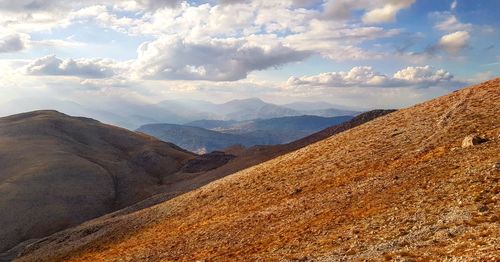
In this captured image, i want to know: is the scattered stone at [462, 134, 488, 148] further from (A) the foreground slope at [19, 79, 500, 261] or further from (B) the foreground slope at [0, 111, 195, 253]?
(B) the foreground slope at [0, 111, 195, 253]

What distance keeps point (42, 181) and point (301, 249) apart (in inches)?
3875

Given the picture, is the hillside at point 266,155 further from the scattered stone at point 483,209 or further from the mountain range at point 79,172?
the scattered stone at point 483,209

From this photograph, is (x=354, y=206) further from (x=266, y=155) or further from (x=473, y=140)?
(x=266, y=155)

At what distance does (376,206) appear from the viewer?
108ft

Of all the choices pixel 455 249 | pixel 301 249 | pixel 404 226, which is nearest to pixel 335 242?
pixel 301 249

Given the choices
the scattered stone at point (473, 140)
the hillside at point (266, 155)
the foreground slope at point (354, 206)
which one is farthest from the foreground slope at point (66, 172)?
the scattered stone at point (473, 140)

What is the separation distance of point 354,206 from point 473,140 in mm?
13830

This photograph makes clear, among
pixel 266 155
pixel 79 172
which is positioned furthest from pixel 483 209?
pixel 79 172

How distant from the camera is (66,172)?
11625 cm

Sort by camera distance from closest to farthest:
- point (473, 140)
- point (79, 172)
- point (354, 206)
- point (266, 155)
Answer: point (354, 206) → point (473, 140) → point (266, 155) → point (79, 172)

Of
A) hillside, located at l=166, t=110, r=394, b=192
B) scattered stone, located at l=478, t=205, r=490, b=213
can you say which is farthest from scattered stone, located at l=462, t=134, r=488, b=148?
hillside, located at l=166, t=110, r=394, b=192

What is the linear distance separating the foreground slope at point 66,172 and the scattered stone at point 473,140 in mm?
81828

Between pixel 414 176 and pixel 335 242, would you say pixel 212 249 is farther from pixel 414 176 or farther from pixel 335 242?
pixel 414 176

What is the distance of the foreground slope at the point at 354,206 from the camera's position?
85.5ft
